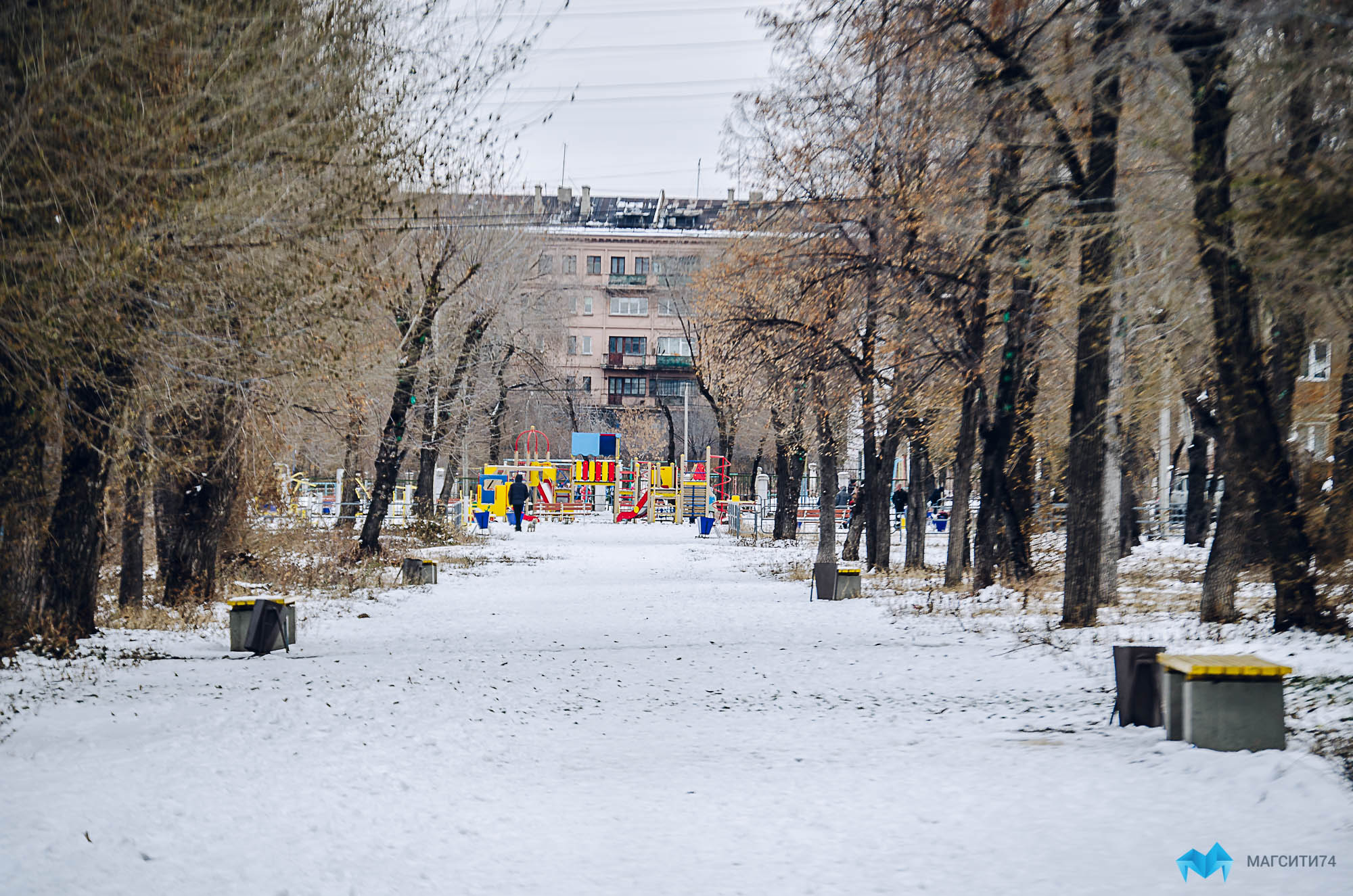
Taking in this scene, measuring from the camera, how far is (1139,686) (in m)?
9.86

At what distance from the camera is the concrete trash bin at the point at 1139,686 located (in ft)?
32.2

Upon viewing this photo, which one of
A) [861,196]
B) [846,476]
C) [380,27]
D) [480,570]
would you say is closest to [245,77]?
[380,27]

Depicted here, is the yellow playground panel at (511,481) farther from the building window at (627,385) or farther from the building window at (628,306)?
the building window at (628,306)

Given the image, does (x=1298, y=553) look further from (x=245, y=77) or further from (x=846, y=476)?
(x=846, y=476)

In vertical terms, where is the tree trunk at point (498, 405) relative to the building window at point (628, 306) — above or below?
below

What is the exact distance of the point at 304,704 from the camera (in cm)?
1102

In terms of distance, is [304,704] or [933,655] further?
[933,655]

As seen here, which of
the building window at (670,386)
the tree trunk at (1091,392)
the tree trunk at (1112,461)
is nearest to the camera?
the tree trunk at (1091,392)

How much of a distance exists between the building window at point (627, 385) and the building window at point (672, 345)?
10.4 ft

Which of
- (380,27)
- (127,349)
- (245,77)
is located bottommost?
(127,349)

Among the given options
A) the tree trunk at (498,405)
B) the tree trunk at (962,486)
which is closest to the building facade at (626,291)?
the tree trunk at (498,405)

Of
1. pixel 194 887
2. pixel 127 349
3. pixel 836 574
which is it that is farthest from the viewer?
pixel 836 574

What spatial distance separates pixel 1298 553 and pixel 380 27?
10.6 m

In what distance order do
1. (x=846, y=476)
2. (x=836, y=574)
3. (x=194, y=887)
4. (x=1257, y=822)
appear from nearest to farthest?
(x=194, y=887), (x=1257, y=822), (x=836, y=574), (x=846, y=476)
